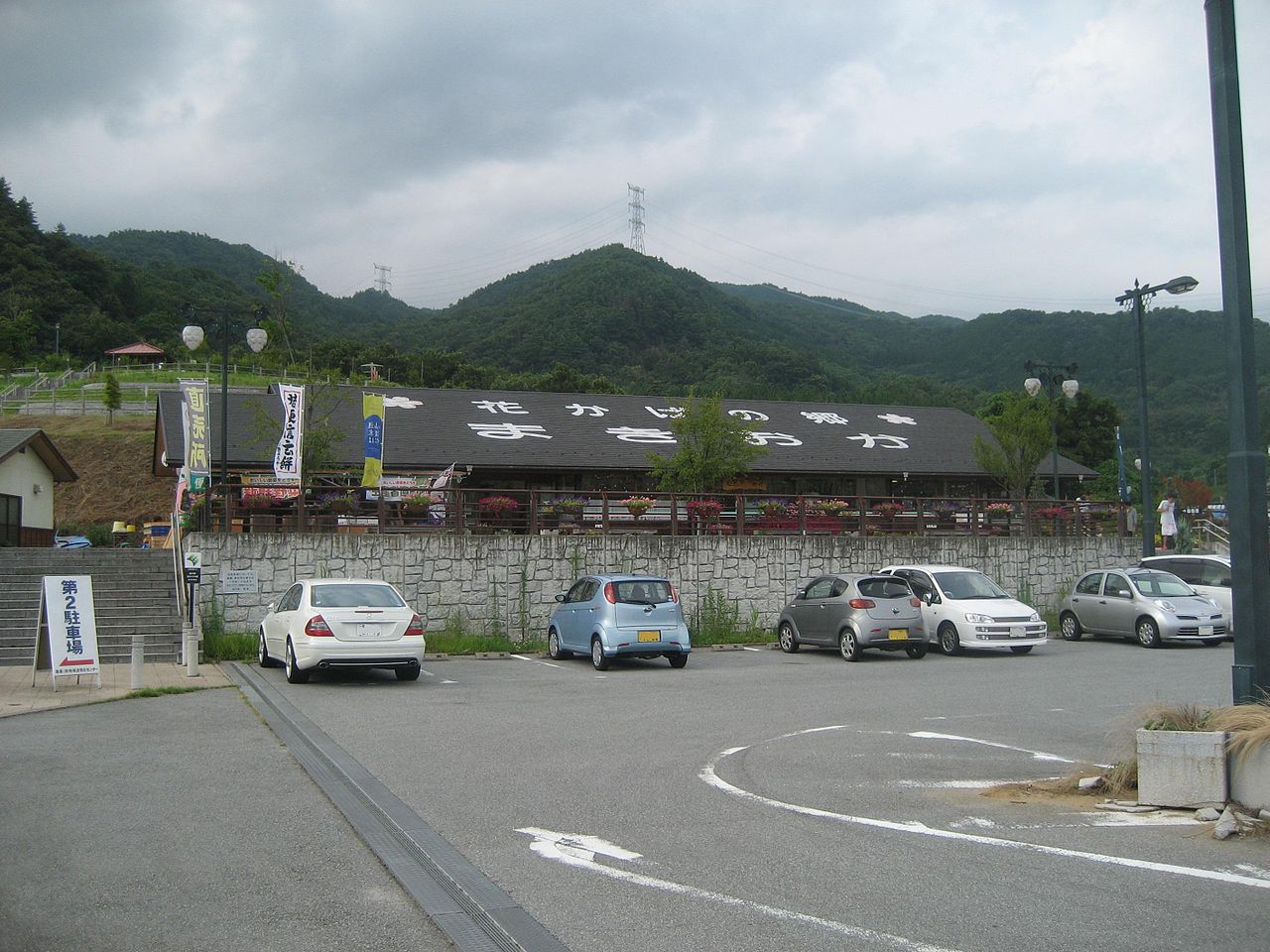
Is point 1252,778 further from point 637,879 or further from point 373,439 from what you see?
point 373,439

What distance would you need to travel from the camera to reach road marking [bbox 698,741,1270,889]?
586 cm

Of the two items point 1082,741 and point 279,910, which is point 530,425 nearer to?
point 1082,741

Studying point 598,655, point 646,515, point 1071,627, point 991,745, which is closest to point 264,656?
point 598,655

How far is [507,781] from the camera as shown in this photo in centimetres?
859

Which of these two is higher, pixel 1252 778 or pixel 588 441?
pixel 588 441

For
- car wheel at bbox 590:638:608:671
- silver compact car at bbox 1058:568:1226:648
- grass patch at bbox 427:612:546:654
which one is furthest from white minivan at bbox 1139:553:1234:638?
grass patch at bbox 427:612:546:654

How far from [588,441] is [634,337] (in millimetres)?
54509

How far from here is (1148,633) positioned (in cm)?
2114

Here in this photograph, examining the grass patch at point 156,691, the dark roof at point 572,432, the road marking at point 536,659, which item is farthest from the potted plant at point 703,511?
the grass patch at point 156,691

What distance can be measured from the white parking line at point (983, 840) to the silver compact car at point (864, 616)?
11.2 meters

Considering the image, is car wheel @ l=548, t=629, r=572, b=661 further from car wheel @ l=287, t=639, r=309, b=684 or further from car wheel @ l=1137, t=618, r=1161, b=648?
car wheel @ l=1137, t=618, r=1161, b=648

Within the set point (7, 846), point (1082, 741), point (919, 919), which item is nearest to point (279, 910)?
point (7, 846)

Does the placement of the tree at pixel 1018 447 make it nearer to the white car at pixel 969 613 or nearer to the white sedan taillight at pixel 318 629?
the white car at pixel 969 613

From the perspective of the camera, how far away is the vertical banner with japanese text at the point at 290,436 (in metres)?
22.2
